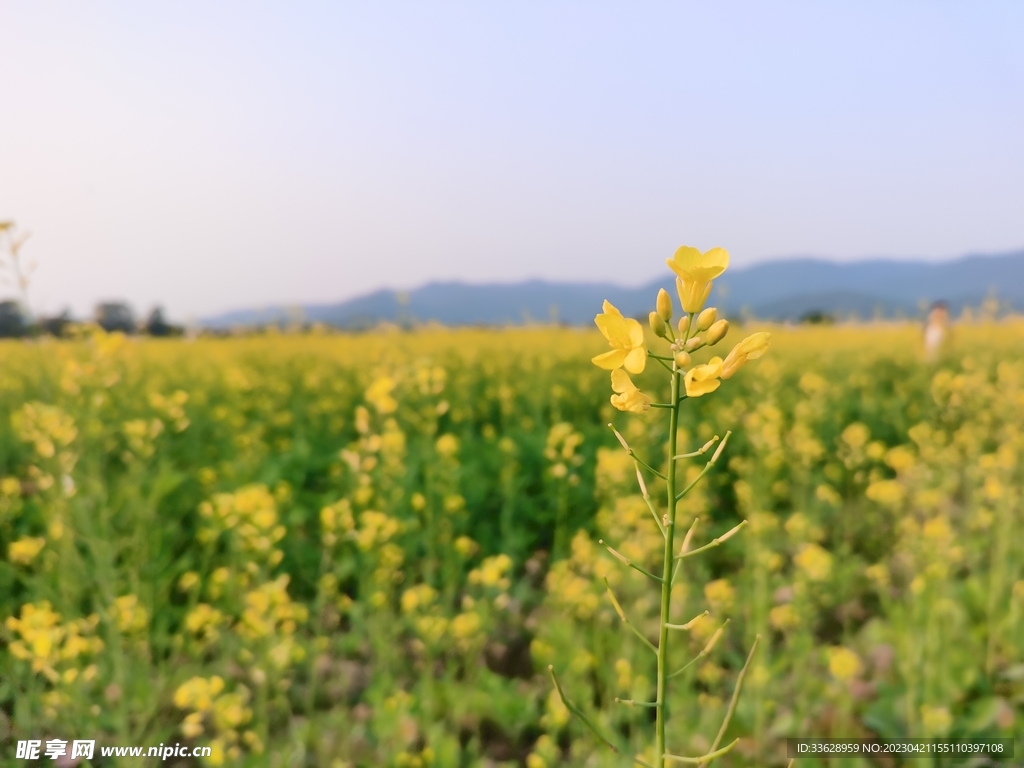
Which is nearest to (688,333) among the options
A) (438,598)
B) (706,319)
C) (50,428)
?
(706,319)

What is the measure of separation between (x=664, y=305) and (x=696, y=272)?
0.09 metres

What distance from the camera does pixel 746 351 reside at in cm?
63

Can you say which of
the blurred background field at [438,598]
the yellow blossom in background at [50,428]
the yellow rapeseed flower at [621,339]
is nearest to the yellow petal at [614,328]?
the yellow rapeseed flower at [621,339]

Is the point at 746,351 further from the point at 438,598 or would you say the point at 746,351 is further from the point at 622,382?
the point at 438,598

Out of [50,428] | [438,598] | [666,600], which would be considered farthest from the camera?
[438,598]

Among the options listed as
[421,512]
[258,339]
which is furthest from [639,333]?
[258,339]

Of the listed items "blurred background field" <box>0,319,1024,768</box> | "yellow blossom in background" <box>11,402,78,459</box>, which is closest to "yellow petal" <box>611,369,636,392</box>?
"blurred background field" <box>0,319,1024,768</box>

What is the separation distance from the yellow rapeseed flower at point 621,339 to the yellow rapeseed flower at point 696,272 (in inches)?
1.8

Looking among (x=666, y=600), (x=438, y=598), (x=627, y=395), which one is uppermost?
(x=627, y=395)

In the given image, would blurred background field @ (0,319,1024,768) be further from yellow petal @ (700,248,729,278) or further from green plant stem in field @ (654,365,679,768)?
yellow petal @ (700,248,729,278)

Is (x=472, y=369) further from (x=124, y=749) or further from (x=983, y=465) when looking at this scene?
(x=124, y=749)

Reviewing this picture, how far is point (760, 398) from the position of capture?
5578mm

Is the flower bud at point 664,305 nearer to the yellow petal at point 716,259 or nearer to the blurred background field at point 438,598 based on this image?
the yellow petal at point 716,259

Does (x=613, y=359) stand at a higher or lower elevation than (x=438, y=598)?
higher
